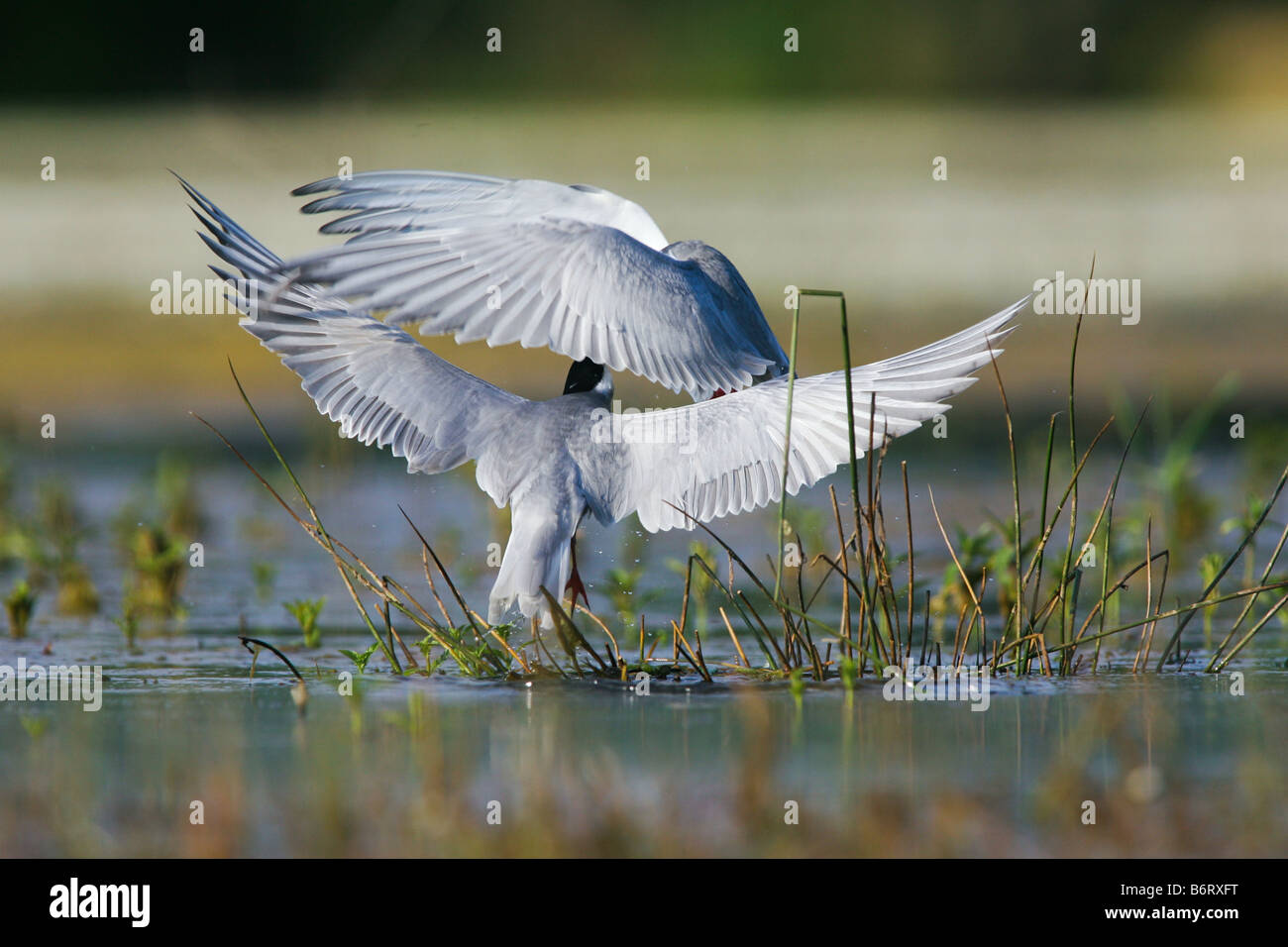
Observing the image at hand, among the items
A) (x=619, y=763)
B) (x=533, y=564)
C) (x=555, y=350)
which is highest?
(x=555, y=350)

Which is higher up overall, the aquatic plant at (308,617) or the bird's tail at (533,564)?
the bird's tail at (533,564)

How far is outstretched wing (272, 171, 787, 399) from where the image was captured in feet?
12.4

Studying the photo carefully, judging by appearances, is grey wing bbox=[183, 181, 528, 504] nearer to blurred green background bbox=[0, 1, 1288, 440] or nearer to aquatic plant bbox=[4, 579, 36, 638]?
aquatic plant bbox=[4, 579, 36, 638]

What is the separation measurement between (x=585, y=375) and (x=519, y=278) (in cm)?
59

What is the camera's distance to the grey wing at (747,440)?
4062mm

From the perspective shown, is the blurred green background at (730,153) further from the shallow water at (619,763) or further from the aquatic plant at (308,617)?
the shallow water at (619,763)

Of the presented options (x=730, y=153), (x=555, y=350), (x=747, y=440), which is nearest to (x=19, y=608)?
(x=555, y=350)

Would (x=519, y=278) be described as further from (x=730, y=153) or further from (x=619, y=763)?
(x=730, y=153)

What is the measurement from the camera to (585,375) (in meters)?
4.39

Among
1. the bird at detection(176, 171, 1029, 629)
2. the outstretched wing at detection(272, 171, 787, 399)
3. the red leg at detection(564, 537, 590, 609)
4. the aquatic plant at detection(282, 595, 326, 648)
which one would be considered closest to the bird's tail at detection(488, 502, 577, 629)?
the bird at detection(176, 171, 1029, 629)

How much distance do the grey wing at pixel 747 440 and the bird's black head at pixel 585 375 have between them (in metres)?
0.24

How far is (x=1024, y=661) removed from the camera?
12.9ft

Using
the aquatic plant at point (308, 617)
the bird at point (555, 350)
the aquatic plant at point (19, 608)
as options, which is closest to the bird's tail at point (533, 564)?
the bird at point (555, 350)
